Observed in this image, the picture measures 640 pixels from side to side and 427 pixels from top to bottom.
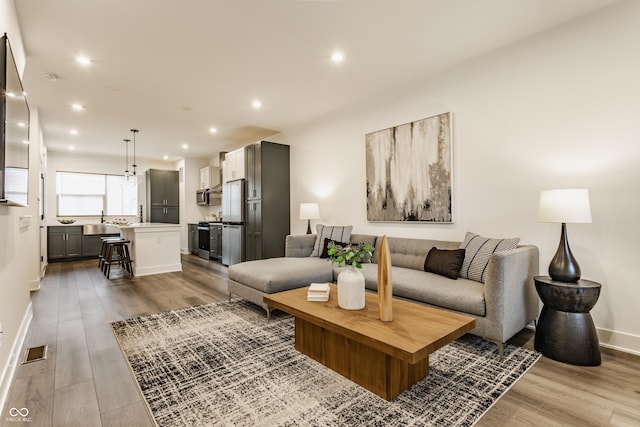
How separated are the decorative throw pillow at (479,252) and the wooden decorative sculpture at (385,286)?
1337mm

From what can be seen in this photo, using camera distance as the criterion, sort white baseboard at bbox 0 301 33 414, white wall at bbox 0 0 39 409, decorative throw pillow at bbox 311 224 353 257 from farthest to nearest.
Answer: decorative throw pillow at bbox 311 224 353 257
white wall at bbox 0 0 39 409
white baseboard at bbox 0 301 33 414

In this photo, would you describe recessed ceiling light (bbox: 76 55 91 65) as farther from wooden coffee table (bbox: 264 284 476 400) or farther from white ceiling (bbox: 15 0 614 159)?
wooden coffee table (bbox: 264 284 476 400)

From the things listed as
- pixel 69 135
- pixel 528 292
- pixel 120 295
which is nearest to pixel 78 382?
pixel 120 295

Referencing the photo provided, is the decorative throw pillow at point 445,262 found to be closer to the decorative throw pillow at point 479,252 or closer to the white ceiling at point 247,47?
the decorative throw pillow at point 479,252

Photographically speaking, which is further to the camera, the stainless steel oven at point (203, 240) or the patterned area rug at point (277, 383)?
the stainless steel oven at point (203, 240)

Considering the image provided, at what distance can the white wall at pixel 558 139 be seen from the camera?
242 centimetres

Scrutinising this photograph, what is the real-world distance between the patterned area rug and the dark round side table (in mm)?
186

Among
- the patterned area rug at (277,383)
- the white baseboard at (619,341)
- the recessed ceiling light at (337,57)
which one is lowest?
the patterned area rug at (277,383)

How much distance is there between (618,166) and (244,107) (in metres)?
4.37

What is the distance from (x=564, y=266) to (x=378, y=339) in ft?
5.69

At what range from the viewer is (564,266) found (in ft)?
7.75

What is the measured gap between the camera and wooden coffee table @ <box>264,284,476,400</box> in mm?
1646

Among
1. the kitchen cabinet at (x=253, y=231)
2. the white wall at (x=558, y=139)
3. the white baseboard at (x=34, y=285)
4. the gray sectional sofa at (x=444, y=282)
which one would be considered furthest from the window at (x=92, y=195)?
the white wall at (x=558, y=139)

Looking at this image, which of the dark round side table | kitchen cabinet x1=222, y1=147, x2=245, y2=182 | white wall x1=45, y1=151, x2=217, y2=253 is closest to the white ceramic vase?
the dark round side table
